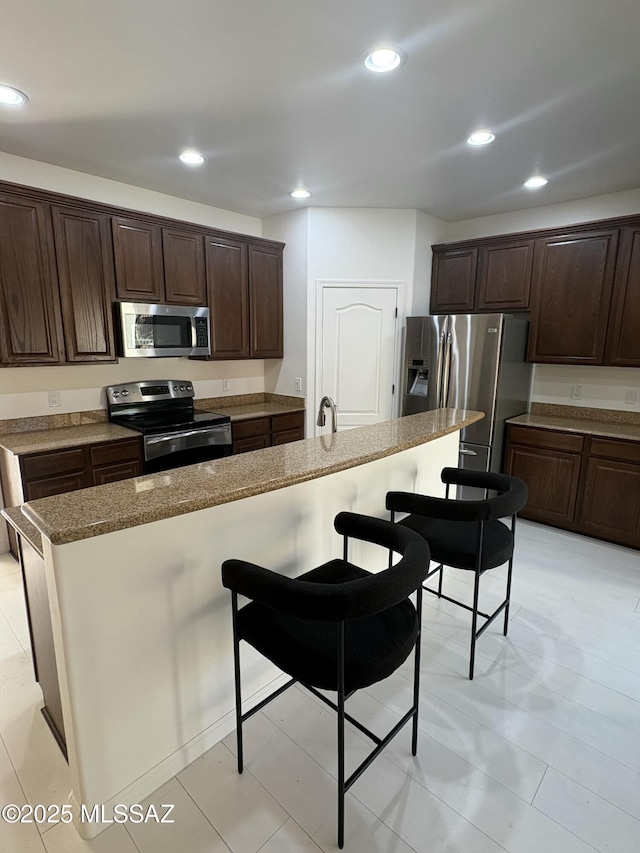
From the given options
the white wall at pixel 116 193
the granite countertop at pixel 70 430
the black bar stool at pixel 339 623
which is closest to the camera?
the black bar stool at pixel 339 623

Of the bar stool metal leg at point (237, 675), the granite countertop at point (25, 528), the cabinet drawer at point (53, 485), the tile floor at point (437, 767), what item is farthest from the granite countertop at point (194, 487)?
the cabinet drawer at point (53, 485)

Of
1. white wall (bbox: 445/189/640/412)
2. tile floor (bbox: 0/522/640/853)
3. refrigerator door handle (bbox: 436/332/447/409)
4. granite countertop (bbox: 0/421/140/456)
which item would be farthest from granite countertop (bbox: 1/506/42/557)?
white wall (bbox: 445/189/640/412)

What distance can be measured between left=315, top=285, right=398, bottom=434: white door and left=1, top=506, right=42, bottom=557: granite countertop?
2720mm

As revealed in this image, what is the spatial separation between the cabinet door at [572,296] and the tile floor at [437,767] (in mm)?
2214

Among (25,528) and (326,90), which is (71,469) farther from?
(326,90)

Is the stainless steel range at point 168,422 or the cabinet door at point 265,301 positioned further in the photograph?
the cabinet door at point 265,301

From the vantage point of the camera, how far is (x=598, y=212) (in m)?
3.61

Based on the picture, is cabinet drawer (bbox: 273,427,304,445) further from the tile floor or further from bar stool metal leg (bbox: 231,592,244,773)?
bar stool metal leg (bbox: 231,592,244,773)

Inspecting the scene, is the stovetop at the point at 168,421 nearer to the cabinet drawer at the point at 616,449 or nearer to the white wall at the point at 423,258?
the white wall at the point at 423,258

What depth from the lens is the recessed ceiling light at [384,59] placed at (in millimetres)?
1849

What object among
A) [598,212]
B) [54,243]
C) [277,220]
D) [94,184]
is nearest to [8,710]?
[54,243]

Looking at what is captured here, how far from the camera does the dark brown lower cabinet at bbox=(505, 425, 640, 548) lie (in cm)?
326

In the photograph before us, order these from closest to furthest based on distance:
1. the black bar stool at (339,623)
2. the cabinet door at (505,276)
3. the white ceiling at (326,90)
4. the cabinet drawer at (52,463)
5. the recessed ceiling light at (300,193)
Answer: the black bar stool at (339,623) < the white ceiling at (326,90) < the cabinet drawer at (52,463) < the recessed ceiling light at (300,193) < the cabinet door at (505,276)

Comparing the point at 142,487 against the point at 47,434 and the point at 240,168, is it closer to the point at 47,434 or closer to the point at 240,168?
the point at 47,434
